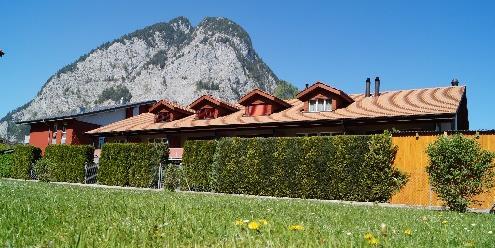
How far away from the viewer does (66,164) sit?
3256 centimetres

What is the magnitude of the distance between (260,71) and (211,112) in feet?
440

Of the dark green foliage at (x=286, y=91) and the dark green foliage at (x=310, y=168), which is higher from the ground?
the dark green foliage at (x=286, y=91)

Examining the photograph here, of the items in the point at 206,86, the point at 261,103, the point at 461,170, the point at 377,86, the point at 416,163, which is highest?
the point at 206,86

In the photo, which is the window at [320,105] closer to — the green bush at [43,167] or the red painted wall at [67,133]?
the green bush at [43,167]

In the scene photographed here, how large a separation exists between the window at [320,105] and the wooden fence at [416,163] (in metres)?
9.92

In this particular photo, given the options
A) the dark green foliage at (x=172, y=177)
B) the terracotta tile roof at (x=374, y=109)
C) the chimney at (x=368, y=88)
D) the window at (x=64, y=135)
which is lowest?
the dark green foliage at (x=172, y=177)

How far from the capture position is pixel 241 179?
23766 millimetres

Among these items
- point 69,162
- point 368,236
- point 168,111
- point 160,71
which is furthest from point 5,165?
point 160,71

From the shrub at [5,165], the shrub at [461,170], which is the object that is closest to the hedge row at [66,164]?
the shrub at [5,165]

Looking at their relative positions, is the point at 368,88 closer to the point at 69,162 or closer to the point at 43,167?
the point at 69,162

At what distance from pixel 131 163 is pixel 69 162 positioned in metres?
6.75

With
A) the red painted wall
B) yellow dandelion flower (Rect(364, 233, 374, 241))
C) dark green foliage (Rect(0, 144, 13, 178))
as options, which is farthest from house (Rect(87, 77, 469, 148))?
yellow dandelion flower (Rect(364, 233, 374, 241))

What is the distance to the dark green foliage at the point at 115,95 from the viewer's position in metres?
159

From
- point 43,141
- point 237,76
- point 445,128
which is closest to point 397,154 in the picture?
point 445,128
